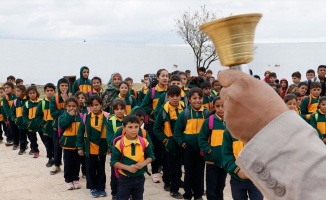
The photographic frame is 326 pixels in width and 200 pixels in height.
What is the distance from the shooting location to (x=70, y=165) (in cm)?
595

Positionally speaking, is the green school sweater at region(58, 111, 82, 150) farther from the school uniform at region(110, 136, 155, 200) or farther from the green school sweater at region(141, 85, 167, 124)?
the school uniform at region(110, 136, 155, 200)

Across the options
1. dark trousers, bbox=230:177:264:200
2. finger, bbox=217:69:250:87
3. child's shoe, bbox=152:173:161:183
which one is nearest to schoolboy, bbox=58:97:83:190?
child's shoe, bbox=152:173:161:183

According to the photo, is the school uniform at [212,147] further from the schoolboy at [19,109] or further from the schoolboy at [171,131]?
the schoolboy at [19,109]

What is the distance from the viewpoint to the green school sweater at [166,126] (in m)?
5.45

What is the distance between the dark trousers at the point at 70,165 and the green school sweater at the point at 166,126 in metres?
1.55

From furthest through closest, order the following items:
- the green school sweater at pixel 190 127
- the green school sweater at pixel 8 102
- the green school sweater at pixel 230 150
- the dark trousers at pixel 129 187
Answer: the green school sweater at pixel 8 102
the green school sweater at pixel 190 127
the dark trousers at pixel 129 187
the green school sweater at pixel 230 150

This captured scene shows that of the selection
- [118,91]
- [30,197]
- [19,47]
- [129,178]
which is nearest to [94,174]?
[30,197]

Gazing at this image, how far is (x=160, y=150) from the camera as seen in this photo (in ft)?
22.0

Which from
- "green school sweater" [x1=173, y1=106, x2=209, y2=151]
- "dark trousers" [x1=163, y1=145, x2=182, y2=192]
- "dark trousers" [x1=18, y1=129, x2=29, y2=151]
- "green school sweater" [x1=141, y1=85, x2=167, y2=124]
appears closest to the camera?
"green school sweater" [x1=173, y1=106, x2=209, y2=151]

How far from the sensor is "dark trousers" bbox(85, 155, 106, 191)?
5.46 meters

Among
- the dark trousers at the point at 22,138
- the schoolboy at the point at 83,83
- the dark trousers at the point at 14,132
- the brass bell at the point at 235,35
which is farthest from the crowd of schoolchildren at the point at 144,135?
the brass bell at the point at 235,35

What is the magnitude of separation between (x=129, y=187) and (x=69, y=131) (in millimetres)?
2107

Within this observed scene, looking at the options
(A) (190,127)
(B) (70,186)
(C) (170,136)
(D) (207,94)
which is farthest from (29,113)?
(A) (190,127)

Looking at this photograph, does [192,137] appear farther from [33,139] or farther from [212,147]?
[33,139]
